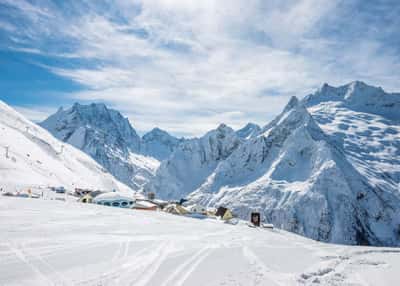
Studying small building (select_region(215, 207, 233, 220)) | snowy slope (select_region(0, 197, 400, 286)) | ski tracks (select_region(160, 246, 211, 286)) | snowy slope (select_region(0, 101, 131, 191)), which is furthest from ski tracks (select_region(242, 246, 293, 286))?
snowy slope (select_region(0, 101, 131, 191))

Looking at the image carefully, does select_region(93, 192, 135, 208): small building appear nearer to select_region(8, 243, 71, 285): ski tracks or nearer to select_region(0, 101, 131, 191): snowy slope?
select_region(0, 101, 131, 191): snowy slope

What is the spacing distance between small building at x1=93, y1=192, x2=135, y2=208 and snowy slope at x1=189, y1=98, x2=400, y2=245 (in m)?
87.4

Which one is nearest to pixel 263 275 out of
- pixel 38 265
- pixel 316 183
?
pixel 38 265

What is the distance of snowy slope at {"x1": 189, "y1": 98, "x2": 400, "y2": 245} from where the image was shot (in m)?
120

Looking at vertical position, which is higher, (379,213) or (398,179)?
(398,179)

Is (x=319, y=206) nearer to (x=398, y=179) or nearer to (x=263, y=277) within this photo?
(x=398, y=179)

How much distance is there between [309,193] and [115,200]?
101 metres

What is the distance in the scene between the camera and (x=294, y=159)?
A: 162 m

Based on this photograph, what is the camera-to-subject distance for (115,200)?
1816 inches

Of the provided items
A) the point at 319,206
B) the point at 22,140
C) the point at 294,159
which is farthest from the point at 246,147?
the point at 22,140

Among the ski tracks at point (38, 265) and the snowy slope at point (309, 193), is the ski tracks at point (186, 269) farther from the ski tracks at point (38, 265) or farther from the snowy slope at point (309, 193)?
the snowy slope at point (309, 193)

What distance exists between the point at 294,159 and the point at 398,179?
50.8m

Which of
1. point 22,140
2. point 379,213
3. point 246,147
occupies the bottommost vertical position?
point 379,213

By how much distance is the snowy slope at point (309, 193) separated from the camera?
120 metres
